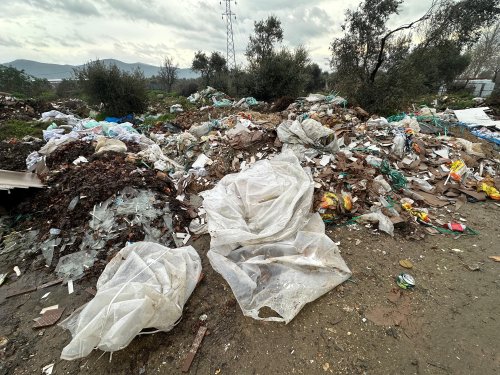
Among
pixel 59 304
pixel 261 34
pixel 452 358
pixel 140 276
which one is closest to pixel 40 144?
pixel 59 304

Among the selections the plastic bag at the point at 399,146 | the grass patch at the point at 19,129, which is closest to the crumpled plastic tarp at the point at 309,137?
the plastic bag at the point at 399,146

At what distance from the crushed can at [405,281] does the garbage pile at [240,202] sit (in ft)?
1.65

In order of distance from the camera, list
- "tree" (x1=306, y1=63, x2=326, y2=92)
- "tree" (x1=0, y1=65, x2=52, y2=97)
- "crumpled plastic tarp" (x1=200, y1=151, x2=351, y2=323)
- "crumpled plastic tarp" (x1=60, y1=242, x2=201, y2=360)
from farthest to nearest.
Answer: "tree" (x1=306, y1=63, x2=326, y2=92)
"tree" (x1=0, y1=65, x2=52, y2=97)
"crumpled plastic tarp" (x1=200, y1=151, x2=351, y2=323)
"crumpled plastic tarp" (x1=60, y1=242, x2=201, y2=360)

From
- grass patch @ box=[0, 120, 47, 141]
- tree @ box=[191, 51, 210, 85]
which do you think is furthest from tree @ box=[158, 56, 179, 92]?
grass patch @ box=[0, 120, 47, 141]

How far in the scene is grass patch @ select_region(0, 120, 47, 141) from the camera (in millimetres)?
6461

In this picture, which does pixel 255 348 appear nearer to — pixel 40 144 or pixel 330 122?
pixel 330 122

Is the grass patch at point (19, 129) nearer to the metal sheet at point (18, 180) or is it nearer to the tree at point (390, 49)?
the metal sheet at point (18, 180)

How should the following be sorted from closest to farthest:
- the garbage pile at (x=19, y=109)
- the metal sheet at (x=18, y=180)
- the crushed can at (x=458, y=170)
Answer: the metal sheet at (x=18, y=180) < the crushed can at (x=458, y=170) < the garbage pile at (x=19, y=109)

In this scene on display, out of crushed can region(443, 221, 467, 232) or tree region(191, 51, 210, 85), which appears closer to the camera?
crushed can region(443, 221, 467, 232)

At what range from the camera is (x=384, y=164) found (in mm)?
3965

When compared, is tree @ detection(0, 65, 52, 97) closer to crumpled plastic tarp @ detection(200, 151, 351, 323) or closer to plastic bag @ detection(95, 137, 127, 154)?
plastic bag @ detection(95, 137, 127, 154)

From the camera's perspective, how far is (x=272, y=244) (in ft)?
7.91

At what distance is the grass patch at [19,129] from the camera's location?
646cm

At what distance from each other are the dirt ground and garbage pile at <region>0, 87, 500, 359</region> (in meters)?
0.15
